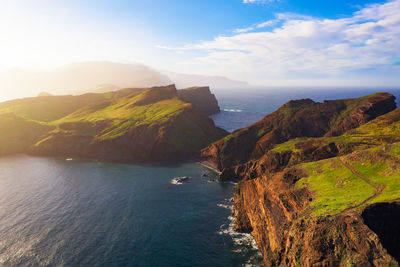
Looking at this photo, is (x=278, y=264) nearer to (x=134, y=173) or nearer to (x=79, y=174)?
(x=134, y=173)

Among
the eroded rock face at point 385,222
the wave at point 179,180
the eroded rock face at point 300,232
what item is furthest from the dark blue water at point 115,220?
the eroded rock face at point 385,222

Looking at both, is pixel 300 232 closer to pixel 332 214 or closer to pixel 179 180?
pixel 332 214

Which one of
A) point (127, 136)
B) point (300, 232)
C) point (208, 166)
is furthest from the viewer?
point (127, 136)

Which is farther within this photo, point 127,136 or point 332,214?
point 127,136

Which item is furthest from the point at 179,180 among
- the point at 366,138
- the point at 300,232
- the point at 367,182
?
the point at 366,138

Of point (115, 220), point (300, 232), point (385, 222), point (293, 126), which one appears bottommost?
point (115, 220)

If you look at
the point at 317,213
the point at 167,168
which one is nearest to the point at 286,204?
the point at 317,213

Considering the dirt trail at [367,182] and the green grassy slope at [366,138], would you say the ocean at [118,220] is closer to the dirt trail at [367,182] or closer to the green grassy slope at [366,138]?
the dirt trail at [367,182]
